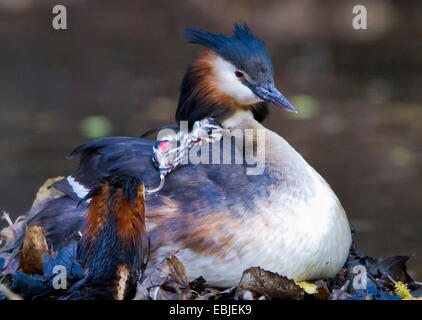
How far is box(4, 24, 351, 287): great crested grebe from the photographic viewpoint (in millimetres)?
4152

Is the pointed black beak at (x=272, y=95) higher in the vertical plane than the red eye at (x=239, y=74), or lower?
lower

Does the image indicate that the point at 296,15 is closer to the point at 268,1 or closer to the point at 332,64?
the point at 268,1

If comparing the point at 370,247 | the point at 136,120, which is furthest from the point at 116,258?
the point at 136,120

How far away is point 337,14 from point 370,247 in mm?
8090

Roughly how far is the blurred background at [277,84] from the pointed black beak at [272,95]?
241 centimetres

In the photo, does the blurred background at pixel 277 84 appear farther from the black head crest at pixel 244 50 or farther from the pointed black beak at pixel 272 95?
the black head crest at pixel 244 50

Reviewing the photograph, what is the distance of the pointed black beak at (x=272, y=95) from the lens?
4.63 meters

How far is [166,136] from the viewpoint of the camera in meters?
4.62

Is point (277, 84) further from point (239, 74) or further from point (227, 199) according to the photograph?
point (227, 199)

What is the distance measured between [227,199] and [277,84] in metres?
7.26

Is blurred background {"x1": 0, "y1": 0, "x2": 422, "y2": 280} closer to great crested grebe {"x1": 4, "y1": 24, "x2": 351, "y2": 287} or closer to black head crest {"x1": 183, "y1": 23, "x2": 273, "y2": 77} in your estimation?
great crested grebe {"x1": 4, "y1": 24, "x2": 351, "y2": 287}

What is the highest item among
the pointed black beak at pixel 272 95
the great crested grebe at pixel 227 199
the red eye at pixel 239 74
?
the red eye at pixel 239 74

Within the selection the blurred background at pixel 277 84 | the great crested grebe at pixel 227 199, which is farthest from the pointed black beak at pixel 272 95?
the blurred background at pixel 277 84

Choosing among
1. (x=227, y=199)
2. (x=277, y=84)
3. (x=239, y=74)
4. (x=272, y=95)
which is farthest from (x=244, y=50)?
(x=277, y=84)
